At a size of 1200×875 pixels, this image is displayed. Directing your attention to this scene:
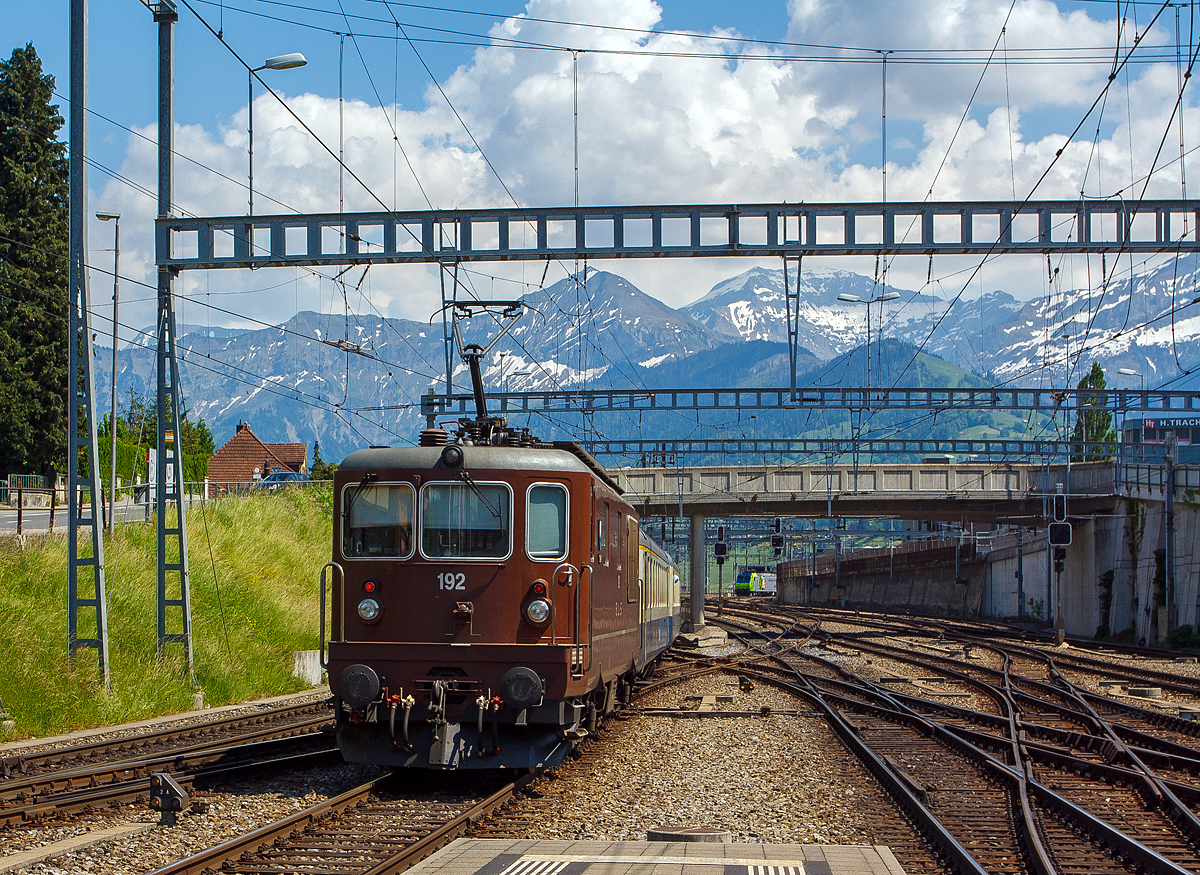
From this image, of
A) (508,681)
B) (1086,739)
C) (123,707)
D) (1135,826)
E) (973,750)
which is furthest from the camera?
(123,707)

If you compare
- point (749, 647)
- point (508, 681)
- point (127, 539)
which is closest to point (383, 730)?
point (508, 681)

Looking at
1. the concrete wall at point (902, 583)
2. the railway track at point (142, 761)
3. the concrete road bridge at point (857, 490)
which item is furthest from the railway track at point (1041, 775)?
the concrete wall at point (902, 583)

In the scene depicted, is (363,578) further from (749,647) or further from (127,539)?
(749,647)

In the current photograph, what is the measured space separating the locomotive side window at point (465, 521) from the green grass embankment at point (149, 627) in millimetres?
7329

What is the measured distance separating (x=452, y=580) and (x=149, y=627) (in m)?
11.0

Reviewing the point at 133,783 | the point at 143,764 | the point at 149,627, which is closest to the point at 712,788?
the point at 133,783

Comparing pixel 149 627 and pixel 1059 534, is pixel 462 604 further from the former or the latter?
pixel 1059 534

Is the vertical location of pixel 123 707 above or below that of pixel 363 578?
below

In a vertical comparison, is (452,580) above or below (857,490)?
below

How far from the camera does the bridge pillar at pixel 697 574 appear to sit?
45750 mm

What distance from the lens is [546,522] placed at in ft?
37.3

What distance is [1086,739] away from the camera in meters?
14.2

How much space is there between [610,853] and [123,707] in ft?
37.5

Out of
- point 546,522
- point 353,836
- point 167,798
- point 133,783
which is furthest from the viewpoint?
point 546,522
